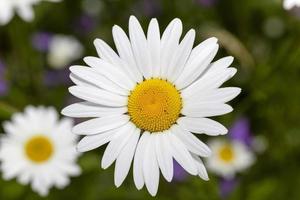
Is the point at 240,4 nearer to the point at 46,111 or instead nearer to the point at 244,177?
the point at 244,177

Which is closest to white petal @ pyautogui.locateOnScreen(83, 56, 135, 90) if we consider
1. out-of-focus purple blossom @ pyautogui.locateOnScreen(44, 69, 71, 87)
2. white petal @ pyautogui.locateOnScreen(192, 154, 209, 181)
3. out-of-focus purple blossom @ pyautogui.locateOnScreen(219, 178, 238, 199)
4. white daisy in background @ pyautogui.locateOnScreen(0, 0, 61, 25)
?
white petal @ pyautogui.locateOnScreen(192, 154, 209, 181)

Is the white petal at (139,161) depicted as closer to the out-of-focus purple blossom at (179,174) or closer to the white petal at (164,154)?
the white petal at (164,154)

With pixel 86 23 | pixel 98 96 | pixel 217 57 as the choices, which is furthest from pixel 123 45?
pixel 86 23

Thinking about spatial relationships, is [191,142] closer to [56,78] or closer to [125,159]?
[125,159]

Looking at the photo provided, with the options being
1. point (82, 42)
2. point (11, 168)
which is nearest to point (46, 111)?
point (11, 168)

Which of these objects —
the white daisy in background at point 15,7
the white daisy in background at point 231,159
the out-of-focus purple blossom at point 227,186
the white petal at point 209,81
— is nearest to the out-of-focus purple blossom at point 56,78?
the white daisy in background at point 15,7
